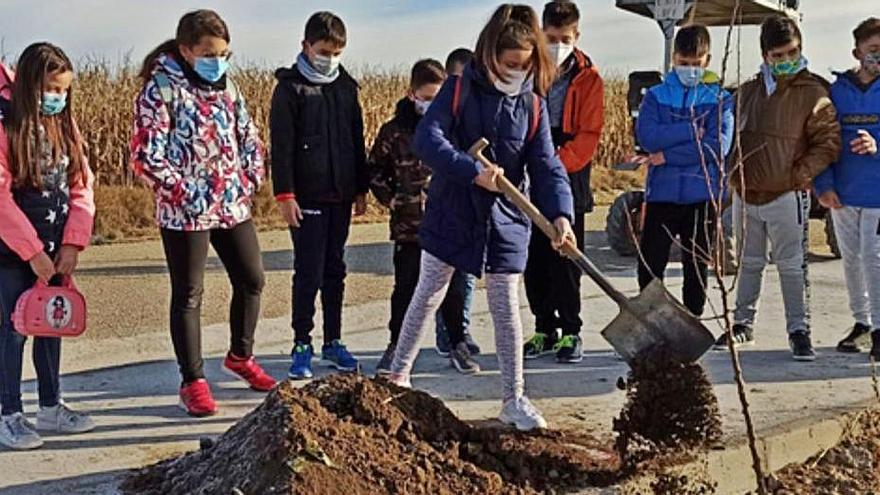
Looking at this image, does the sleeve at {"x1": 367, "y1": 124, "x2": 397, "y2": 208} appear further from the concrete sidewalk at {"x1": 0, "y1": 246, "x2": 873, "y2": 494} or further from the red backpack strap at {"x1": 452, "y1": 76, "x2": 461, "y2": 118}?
the red backpack strap at {"x1": 452, "y1": 76, "x2": 461, "y2": 118}

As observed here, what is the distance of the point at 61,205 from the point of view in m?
5.30

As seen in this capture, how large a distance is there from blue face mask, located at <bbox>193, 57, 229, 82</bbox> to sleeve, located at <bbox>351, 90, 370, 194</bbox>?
3.09 ft

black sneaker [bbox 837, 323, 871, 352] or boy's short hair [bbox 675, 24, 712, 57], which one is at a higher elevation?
boy's short hair [bbox 675, 24, 712, 57]

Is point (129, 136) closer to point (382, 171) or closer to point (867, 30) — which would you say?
point (382, 171)

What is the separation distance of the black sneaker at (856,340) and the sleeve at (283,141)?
10.2 ft

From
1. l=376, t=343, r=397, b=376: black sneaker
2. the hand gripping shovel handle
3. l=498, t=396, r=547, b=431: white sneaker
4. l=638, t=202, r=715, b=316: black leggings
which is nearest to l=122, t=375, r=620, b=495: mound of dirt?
l=498, t=396, r=547, b=431: white sneaker

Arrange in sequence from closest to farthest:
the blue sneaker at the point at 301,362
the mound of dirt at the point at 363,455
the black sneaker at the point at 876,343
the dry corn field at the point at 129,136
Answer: the mound of dirt at the point at 363,455
the blue sneaker at the point at 301,362
the black sneaker at the point at 876,343
the dry corn field at the point at 129,136

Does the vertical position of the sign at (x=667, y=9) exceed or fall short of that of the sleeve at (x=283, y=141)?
it exceeds it

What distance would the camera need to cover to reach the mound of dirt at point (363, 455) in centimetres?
393

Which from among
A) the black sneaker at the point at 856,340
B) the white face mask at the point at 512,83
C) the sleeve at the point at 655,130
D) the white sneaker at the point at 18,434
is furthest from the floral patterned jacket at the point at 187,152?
the black sneaker at the point at 856,340

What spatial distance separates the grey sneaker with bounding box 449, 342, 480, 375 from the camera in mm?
6328

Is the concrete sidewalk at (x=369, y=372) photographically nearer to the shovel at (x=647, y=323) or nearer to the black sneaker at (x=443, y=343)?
the black sneaker at (x=443, y=343)

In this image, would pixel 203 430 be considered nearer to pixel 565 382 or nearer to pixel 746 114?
pixel 565 382

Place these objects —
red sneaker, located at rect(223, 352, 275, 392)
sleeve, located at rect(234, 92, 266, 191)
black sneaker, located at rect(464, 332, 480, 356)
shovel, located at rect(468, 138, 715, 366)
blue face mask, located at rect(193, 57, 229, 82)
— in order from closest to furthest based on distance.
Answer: shovel, located at rect(468, 138, 715, 366) < blue face mask, located at rect(193, 57, 229, 82) < sleeve, located at rect(234, 92, 266, 191) < red sneaker, located at rect(223, 352, 275, 392) < black sneaker, located at rect(464, 332, 480, 356)
